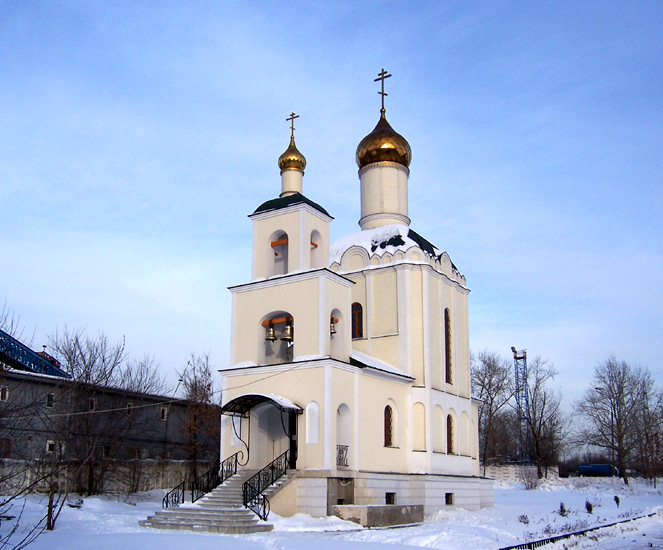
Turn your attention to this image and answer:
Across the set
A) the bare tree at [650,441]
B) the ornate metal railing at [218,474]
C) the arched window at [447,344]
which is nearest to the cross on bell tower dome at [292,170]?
the arched window at [447,344]

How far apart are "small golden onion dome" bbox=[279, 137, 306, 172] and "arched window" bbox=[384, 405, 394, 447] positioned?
29.5 ft

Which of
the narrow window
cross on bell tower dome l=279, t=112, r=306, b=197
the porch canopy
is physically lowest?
the narrow window

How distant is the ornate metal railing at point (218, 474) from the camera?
62.5 feet

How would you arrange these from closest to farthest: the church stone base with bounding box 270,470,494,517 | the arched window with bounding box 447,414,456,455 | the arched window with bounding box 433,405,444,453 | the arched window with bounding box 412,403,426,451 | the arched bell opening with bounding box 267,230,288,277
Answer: the church stone base with bounding box 270,470,494,517 → the arched bell opening with bounding box 267,230,288,277 → the arched window with bounding box 412,403,426,451 → the arched window with bounding box 433,405,444,453 → the arched window with bounding box 447,414,456,455

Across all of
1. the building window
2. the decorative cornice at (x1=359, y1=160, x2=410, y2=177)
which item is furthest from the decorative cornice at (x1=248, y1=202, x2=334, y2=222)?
the building window

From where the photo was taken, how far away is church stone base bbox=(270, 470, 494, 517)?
17859mm

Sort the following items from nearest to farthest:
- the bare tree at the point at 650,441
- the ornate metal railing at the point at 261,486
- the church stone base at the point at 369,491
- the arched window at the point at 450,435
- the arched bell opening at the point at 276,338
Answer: the ornate metal railing at the point at 261,486 < the church stone base at the point at 369,491 < the arched bell opening at the point at 276,338 < the arched window at the point at 450,435 < the bare tree at the point at 650,441

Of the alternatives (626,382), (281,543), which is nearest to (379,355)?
(281,543)

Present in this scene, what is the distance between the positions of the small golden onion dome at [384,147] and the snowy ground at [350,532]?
43.7 feet

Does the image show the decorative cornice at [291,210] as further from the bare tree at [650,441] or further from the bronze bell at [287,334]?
the bare tree at [650,441]

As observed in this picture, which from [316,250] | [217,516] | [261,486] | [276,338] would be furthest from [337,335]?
[217,516]

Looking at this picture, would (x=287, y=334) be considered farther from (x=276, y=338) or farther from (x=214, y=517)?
(x=214, y=517)

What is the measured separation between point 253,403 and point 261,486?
251 centimetres

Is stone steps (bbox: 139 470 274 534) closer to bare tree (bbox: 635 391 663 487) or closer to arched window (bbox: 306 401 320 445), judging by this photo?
arched window (bbox: 306 401 320 445)
